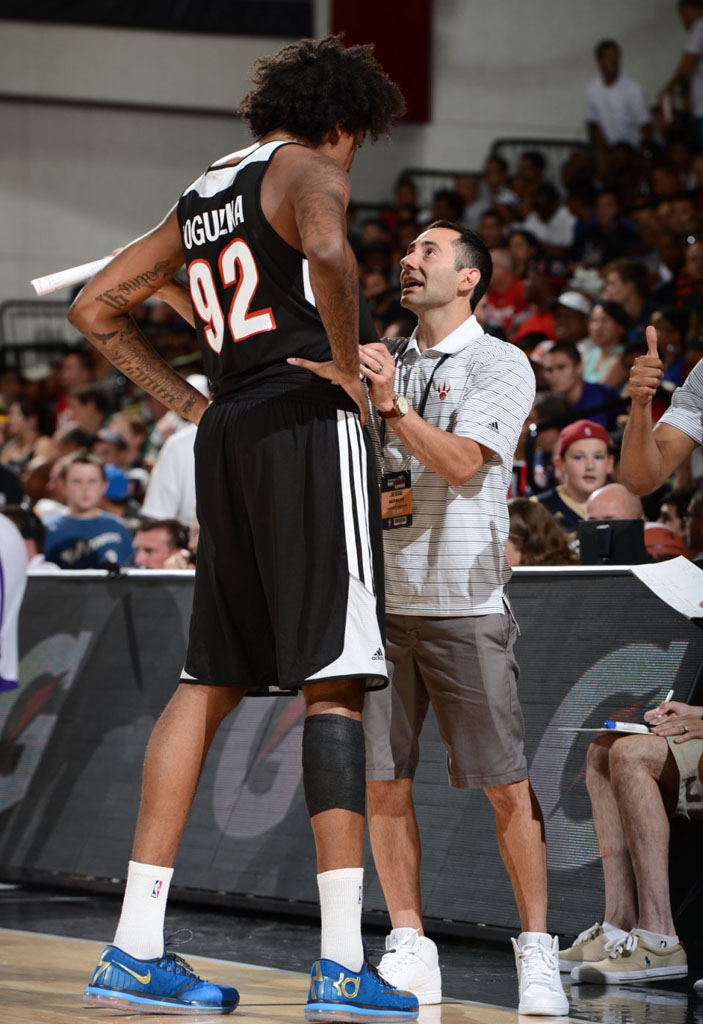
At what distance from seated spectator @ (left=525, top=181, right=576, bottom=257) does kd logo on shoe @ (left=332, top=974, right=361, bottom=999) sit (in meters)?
11.9

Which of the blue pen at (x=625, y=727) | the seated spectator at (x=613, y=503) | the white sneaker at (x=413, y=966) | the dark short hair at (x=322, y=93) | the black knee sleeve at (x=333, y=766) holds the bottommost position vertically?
the white sneaker at (x=413, y=966)

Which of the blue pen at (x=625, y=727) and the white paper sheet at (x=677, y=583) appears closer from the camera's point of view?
the white paper sheet at (x=677, y=583)

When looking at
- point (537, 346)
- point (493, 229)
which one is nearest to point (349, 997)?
point (537, 346)

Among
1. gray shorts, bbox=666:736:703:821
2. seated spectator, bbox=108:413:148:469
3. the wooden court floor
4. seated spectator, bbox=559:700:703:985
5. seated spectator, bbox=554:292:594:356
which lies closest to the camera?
the wooden court floor

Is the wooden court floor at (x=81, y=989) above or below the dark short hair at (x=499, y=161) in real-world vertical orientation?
below

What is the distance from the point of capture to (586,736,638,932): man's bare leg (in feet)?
14.5

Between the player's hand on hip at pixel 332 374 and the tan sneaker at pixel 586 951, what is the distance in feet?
6.23

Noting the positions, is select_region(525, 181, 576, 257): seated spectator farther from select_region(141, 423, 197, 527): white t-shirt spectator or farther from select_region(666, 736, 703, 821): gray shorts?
select_region(666, 736, 703, 821): gray shorts

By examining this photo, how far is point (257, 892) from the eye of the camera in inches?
215

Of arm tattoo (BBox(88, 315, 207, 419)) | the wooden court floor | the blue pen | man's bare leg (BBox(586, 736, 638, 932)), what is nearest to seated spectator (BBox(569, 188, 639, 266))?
man's bare leg (BBox(586, 736, 638, 932))

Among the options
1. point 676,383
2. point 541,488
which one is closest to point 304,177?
point 541,488

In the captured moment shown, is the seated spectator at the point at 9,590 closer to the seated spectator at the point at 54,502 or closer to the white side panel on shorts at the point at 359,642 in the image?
the white side panel on shorts at the point at 359,642

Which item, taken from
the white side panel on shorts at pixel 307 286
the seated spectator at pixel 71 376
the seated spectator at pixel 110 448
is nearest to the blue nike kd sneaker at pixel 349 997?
the white side panel on shorts at pixel 307 286

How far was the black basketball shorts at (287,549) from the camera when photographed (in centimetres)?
341
